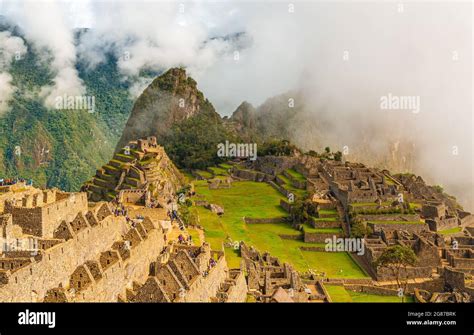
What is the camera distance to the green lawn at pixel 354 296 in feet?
97.1

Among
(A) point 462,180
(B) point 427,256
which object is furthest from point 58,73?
(A) point 462,180

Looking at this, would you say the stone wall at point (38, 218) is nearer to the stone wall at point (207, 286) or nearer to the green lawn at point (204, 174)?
the stone wall at point (207, 286)

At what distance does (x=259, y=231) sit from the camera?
42.1 metres

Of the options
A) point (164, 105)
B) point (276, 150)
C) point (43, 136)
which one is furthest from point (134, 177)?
point (164, 105)

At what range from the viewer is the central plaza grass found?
34.6 metres

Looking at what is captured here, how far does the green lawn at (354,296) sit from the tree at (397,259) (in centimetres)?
136

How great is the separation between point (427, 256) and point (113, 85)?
5472 centimetres

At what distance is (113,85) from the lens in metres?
79.4

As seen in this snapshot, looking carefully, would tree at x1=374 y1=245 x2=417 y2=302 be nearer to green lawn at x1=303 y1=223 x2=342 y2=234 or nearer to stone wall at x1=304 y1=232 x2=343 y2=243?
stone wall at x1=304 y1=232 x2=343 y2=243

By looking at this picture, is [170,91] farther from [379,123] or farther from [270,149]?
[379,123]

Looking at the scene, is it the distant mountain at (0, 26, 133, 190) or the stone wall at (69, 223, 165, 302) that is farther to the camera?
the distant mountain at (0, 26, 133, 190)

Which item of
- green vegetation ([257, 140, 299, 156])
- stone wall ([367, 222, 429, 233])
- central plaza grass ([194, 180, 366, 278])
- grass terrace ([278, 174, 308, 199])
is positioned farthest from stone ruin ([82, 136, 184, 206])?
green vegetation ([257, 140, 299, 156])

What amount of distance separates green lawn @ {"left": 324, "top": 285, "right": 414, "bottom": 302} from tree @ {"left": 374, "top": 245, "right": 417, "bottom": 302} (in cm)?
136

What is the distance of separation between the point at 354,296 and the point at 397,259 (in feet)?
11.4
